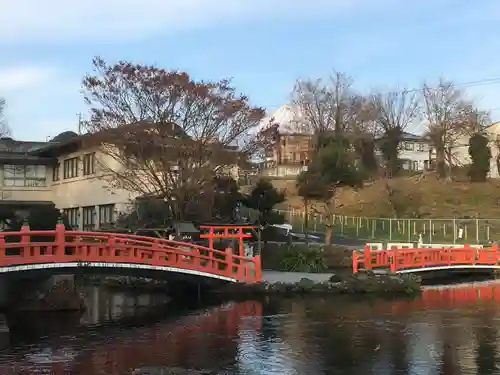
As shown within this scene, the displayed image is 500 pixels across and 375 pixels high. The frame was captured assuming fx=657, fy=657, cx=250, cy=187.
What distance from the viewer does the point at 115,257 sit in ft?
64.6

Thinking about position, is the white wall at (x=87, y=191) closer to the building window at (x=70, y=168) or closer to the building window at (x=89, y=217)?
the building window at (x=70, y=168)

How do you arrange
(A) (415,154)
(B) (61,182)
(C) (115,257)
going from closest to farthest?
(C) (115,257), (B) (61,182), (A) (415,154)

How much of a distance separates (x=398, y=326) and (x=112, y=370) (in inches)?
302

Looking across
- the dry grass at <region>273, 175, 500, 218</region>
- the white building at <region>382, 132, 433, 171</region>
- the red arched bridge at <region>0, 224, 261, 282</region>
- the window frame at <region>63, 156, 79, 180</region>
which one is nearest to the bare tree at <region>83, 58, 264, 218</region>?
the red arched bridge at <region>0, 224, 261, 282</region>

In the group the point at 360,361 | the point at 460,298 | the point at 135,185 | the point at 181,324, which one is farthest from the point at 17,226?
the point at 360,361

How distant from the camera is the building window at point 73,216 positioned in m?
38.4

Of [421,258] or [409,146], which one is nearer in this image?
[421,258]

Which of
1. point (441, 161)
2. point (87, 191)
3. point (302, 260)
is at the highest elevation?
point (441, 161)

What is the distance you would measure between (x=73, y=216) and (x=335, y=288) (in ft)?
68.5

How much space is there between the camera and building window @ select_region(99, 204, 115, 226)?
34750mm

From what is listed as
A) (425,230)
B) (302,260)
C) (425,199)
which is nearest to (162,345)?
(302,260)

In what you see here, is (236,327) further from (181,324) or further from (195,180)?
(195,180)

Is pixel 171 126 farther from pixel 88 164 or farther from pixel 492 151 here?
pixel 492 151

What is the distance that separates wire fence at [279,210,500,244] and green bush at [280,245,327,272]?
11385 mm
